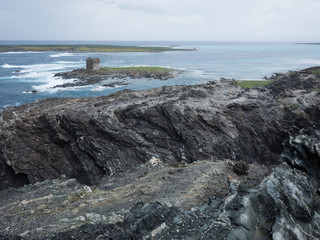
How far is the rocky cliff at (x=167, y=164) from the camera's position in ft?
36.9

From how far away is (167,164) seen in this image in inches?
853

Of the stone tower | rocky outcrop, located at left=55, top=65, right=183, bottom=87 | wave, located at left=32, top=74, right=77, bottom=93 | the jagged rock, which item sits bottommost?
the jagged rock

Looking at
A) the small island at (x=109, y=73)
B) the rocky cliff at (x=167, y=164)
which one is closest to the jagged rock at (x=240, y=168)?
the rocky cliff at (x=167, y=164)

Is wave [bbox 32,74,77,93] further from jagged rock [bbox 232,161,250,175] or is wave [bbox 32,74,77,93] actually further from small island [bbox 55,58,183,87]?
jagged rock [bbox 232,161,250,175]

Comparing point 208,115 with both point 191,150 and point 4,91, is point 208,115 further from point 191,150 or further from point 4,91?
point 4,91

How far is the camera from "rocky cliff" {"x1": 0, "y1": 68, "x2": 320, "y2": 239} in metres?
11.2

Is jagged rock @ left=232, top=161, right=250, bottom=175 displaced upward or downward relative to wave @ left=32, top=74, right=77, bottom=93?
downward

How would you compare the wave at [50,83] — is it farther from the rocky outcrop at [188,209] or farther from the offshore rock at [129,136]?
the rocky outcrop at [188,209]

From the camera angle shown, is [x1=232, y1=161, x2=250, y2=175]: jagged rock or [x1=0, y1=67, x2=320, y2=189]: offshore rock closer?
[x1=232, y1=161, x2=250, y2=175]: jagged rock

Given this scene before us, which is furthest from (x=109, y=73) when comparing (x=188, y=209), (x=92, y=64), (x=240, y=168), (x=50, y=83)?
(x=188, y=209)

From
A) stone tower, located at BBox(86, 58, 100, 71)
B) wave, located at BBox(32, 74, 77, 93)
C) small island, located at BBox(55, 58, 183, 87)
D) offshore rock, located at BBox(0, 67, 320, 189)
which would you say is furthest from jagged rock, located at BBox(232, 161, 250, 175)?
stone tower, located at BBox(86, 58, 100, 71)

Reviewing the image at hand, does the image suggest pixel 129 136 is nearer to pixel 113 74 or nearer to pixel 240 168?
pixel 240 168

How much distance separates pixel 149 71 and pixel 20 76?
40121mm

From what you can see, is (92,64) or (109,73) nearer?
(109,73)
